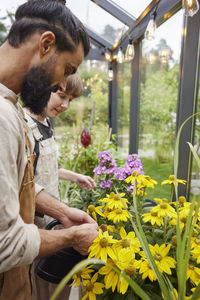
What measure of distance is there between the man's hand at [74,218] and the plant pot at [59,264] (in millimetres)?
112

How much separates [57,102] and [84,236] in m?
1.07

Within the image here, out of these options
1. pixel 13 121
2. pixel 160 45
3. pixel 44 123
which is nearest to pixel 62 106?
pixel 44 123

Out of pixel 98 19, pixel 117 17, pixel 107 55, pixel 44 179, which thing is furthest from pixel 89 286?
pixel 98 19

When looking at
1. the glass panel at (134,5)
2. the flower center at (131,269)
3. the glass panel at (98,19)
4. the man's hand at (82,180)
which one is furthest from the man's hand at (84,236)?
the glass panel at (98,19)

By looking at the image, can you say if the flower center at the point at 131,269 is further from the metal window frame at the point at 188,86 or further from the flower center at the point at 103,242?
the metal window frame at the point at 188,86

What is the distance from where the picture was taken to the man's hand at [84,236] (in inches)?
29.9

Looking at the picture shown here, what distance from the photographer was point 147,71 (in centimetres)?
254

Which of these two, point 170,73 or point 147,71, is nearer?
point 170,73

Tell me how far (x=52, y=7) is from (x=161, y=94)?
1.48 meters

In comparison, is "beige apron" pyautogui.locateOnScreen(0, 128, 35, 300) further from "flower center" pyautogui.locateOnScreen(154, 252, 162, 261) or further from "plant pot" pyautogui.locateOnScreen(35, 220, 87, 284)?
"flower center" pyautogui.locateOnScreen(154, 252, 162, 261)

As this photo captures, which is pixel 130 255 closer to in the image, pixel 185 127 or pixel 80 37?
pixel 80 37

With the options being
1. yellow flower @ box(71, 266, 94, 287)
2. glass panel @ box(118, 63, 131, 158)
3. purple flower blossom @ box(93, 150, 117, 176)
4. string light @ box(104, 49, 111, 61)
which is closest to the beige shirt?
yellow flower @ box(71, 266, 94, 287)

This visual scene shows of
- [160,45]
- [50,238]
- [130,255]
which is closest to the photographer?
[130,255]

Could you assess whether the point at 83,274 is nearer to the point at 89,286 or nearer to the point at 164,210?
the point at 89,286
